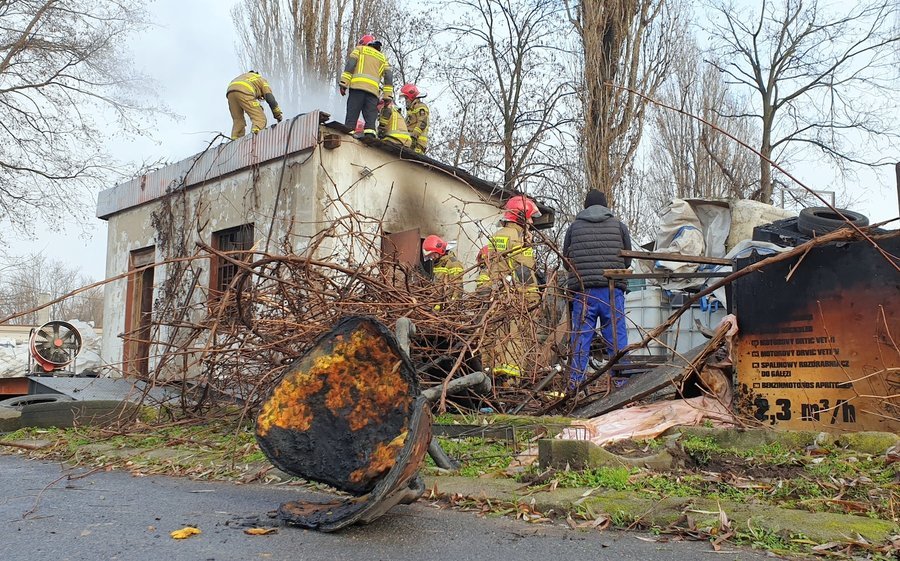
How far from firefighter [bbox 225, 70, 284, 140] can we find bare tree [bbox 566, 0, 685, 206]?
614cm

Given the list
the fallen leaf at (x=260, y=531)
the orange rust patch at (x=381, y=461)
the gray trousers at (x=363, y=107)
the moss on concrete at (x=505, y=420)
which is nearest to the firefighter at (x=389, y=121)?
the gray trousers at (x=363, y=107)

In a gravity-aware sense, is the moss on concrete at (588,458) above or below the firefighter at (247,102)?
below

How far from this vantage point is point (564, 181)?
59.6 ft

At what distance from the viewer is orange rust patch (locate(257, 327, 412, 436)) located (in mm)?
3498

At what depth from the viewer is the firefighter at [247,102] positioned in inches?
463

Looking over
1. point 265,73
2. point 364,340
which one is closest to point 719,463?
point 364,340

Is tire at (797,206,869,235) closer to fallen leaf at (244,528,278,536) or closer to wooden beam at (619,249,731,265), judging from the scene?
wooden beam at (619,249,731,265)

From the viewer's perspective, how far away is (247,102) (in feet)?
38.5

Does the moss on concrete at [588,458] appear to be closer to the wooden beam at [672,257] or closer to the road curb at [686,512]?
the road curb at [686,512]

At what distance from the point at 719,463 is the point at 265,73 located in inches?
857

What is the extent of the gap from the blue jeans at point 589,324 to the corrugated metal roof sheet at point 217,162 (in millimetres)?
4454

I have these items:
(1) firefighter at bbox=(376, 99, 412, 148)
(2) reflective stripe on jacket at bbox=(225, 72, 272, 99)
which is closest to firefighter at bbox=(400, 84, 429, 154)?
(1) firefighter at bbox=(376, 99, 412, 148)

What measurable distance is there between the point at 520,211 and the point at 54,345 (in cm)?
897

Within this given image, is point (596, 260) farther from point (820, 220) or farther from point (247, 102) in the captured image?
point (247, 102)
